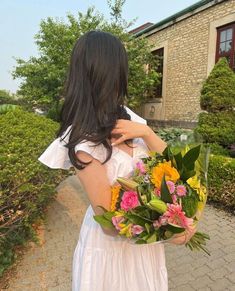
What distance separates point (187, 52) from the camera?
1149 centimetres

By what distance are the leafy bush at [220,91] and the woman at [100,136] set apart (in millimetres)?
5988

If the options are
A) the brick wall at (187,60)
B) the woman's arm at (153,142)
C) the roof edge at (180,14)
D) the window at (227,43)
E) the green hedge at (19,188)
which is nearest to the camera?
the woman's arm at (153,142)

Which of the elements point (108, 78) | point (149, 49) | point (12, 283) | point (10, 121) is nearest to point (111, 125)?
point (108, 78)

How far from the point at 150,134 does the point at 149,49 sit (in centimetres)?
1278

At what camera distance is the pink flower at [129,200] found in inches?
47.1

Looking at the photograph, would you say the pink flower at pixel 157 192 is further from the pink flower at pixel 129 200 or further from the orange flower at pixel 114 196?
the orange flower at pixel 114 196

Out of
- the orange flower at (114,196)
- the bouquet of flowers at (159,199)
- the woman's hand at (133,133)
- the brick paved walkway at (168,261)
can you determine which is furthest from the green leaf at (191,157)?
the brick paved walkway at (168,261)

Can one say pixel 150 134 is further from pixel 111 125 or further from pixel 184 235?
pixel 184 235

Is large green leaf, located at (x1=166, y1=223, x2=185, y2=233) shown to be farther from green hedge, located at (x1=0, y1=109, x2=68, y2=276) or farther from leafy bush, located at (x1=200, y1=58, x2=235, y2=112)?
leafy bush, located at (x1=200, y1=58, x2=235, y2=112)

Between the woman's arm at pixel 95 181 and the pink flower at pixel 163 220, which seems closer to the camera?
the pink flower at pixel 163 220

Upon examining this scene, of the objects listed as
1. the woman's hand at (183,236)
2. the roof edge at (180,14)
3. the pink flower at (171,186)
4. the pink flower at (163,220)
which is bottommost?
the woman's hand at (183,236)

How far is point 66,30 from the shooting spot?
12594mm

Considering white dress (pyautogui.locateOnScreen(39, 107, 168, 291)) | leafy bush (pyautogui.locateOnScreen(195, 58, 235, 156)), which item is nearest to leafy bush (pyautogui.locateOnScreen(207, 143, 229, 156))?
leafy bush (pyautogui.locateOnScreen(195, 58, 235, 156))

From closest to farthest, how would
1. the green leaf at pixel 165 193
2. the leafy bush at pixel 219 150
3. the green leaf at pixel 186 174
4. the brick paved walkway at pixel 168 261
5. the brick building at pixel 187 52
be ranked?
the green leaf at pixel 165 193 < the green leaf at pixel 186 174 < the brick paved walkway at pixel 168 261 < the leafy bush at pixel 219 150 < the brick building at pixel 187 52
